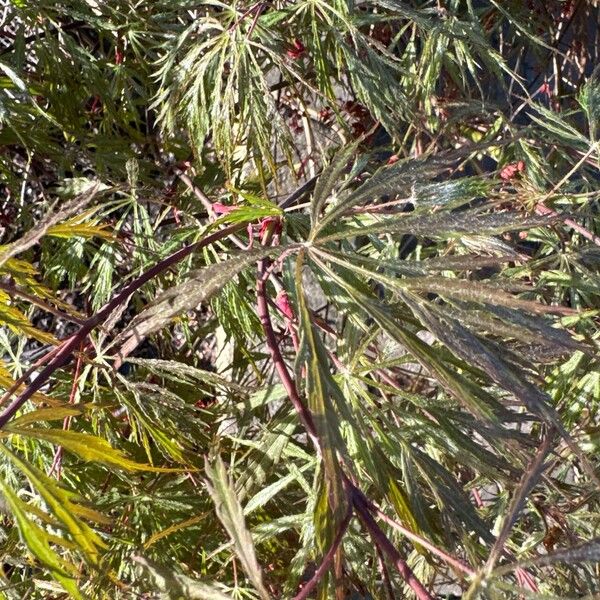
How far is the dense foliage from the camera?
579mm

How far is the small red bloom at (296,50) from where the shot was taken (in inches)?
49.8

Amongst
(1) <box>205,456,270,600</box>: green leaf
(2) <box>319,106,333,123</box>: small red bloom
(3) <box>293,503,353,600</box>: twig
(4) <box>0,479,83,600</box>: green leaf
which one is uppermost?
(4) <box>0,479,83,600</box>: green leaf

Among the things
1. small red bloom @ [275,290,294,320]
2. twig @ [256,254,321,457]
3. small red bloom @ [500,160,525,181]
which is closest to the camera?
twig @ [256,254,321,457]

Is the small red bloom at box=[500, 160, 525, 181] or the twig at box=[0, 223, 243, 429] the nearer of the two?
the twig at box=[0, 223, 243, 429]

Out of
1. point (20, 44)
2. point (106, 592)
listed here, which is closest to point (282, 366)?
point (106, 592)

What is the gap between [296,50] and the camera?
4.21 ft

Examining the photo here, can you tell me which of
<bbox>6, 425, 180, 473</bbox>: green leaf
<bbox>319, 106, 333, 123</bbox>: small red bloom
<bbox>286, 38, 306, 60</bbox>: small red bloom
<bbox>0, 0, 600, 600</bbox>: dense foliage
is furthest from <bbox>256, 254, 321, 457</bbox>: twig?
<bbox>319, 106, 333, 123</bbox>: small red bloom

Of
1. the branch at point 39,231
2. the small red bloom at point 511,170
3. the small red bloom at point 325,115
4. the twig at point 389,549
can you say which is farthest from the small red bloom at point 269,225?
the small red bloom at point 325,115

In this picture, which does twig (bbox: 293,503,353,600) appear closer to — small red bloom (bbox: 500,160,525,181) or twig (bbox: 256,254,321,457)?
twig (bbox: 256,254,321,457)

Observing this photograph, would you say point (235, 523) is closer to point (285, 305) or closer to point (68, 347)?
point (68, 347)

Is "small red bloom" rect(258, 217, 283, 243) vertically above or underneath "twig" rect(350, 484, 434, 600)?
above

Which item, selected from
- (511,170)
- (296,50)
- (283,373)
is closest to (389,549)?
(283,373)

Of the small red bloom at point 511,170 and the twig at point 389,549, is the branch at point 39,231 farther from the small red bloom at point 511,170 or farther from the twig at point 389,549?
the small red bloom at point 511,170

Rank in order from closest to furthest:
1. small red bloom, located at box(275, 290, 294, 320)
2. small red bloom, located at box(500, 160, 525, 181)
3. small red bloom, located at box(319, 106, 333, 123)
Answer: small red bloom, located at box(275, 290, 294, 320) → small red bloom, located at box(500, 160, 525, 181) → small red bloom, located at box(319, 106, 333, 123)
